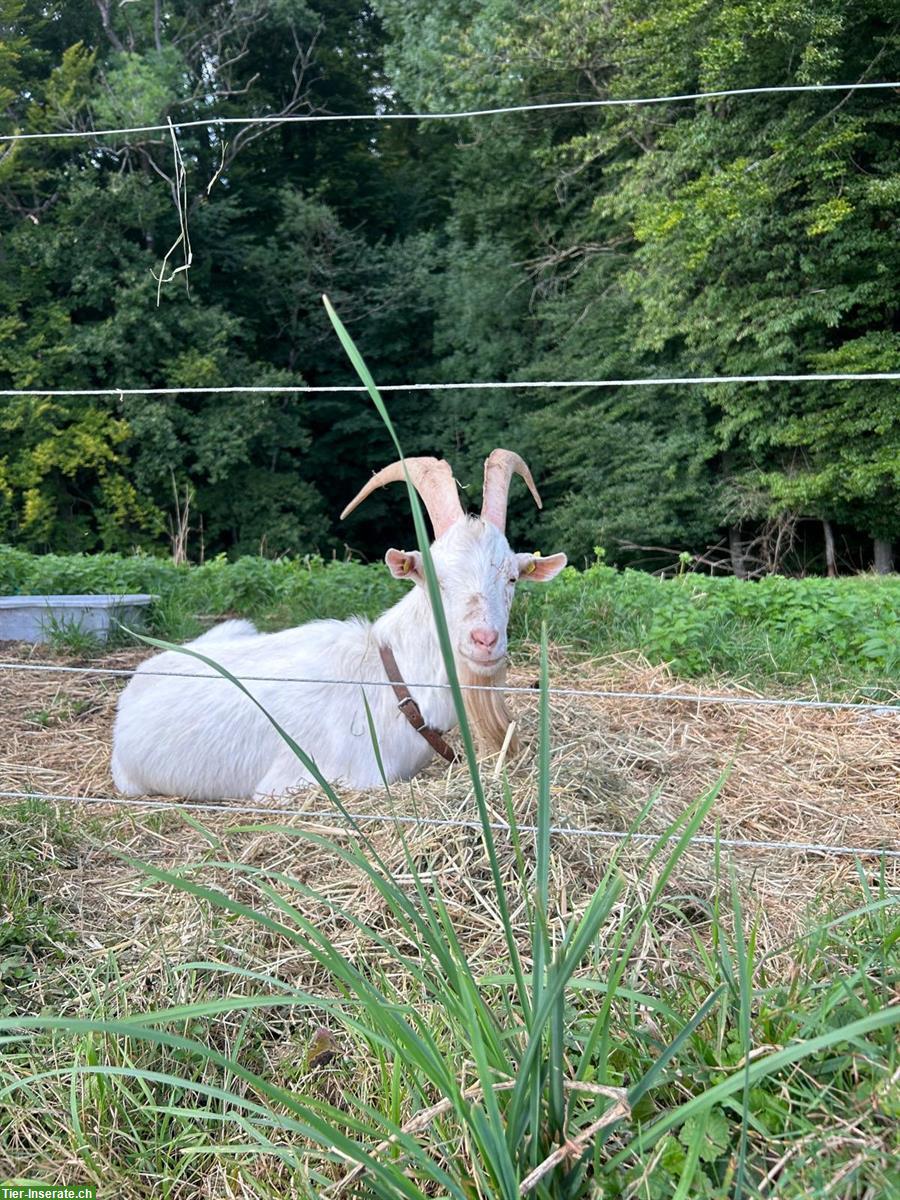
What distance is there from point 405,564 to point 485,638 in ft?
1.48

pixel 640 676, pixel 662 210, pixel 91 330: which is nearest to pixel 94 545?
pixel 91 330

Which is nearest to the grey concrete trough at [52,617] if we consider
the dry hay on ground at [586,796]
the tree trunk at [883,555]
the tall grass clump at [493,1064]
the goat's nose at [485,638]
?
the dry hay on ground at [586,796]

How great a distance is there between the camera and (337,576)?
7035 mm

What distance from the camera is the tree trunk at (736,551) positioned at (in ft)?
54.2

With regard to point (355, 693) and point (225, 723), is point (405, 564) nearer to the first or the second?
point (355, 693)

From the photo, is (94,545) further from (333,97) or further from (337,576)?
(337,576)

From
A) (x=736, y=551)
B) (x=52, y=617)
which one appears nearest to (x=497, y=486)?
A: (x=52, y=617)

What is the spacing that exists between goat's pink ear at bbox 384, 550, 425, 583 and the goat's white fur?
11 mm

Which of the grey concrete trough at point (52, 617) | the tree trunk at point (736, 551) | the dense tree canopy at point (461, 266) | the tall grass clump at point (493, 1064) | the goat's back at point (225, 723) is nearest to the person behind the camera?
the tall grass clump at point (493, 1064)

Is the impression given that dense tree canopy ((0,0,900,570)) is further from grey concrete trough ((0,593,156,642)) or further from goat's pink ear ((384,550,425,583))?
goat's pink ear ((384,550,425,583))

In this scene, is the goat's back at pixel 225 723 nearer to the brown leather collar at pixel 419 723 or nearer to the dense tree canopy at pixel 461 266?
the brown leather collar at pixel 419 723

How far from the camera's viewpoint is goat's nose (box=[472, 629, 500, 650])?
10.3 ft

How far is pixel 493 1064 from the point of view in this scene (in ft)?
5.47

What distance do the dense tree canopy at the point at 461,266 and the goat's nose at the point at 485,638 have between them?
37.3 ft
